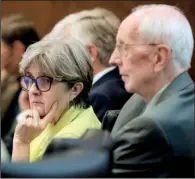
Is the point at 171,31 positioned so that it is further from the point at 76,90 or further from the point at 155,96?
the point at 76,90

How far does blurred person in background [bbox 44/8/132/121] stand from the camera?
1.97 m

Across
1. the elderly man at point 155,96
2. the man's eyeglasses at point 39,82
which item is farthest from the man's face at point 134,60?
the man's eyeglasses at point 39,82

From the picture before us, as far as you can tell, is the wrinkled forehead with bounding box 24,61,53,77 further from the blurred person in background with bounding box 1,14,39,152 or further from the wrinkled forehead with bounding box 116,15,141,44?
the wrinkled forehead with bounding box 116,15,141,44

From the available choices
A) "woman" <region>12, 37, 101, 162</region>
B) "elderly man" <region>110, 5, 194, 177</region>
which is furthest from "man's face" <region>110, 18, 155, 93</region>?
"woman" <region>12, 37, 101, 162</region>

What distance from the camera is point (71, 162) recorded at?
5.88 feet

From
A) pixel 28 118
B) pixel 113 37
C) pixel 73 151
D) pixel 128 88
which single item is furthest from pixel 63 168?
pixel 113 37

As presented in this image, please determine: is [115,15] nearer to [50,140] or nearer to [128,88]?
[128,88]

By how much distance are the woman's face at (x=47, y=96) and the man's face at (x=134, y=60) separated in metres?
0.18

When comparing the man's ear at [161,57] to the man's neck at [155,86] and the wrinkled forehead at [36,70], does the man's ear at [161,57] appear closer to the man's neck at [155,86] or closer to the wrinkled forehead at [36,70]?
the man's neck at [155,86]

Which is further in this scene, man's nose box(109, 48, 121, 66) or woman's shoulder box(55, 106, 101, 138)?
man's nose box(109, 48, 121, 66)

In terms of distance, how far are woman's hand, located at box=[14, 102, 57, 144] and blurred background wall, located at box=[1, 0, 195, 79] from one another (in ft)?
0.83

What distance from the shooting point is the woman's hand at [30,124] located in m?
1.89

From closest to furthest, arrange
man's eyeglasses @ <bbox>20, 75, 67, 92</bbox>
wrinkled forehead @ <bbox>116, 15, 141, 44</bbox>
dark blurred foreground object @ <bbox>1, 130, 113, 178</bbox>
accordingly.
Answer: dark blurred foreground object @ <bbox>1, 130, 113, 178</bbox> → man's eyeglasses @ <bbox>20, 75, 67, 92</bbox> → wrinkled forehead @ <bbox>116, 15, 141, 44</bbox>

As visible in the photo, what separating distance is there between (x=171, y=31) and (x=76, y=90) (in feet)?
1.02
